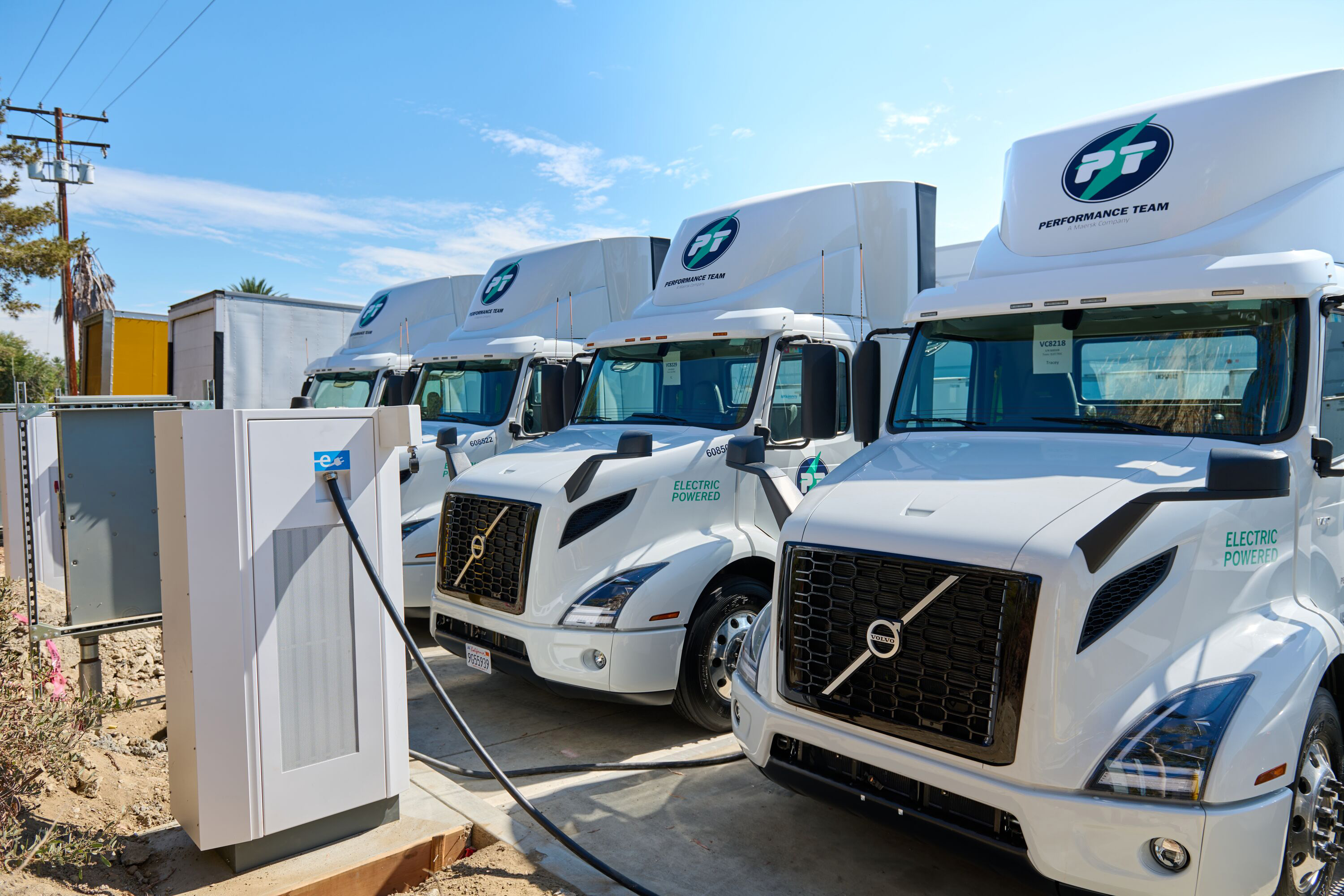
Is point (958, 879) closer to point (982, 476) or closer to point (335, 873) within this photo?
point (982, 476)

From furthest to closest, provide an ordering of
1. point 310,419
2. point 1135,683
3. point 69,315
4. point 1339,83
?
point 69,315
point 1339,83
point 310,419
point 1135,683

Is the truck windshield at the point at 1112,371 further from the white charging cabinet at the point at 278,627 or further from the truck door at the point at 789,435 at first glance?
the white charging cabinet at the point at 278,627

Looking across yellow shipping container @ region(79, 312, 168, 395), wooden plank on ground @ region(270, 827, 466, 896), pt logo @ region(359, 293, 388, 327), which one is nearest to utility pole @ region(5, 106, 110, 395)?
yellow shipping container @ region(79, 312, 168, 395)

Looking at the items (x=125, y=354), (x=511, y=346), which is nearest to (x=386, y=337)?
(x=511, y=346)

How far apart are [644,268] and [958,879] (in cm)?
658

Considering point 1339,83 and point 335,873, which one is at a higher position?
point 1339,83

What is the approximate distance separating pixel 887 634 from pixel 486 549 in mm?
3148

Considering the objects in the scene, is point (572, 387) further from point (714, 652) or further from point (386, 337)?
point (386, 337)

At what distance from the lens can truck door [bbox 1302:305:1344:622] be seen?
3.65 m

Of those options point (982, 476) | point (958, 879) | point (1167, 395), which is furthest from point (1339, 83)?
point (958, 879)

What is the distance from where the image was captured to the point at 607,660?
204 inches

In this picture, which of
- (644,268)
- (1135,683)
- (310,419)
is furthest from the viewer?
(644,268)

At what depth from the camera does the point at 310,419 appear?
3719 mm

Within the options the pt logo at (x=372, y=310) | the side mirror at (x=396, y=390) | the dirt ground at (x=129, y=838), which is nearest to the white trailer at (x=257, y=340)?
the pt logo at (x=372, y=310)
